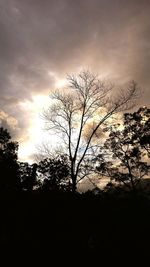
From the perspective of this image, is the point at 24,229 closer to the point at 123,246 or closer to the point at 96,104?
the point at 123,246

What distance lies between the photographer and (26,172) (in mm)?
21953

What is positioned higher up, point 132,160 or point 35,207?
point 132,160

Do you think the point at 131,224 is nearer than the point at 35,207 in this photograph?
No

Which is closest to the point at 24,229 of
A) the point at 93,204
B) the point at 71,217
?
the point at 71,217

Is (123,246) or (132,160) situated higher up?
(132,160)

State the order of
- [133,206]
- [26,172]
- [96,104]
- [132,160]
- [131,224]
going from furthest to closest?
[132,160] → [96,104] → [26,172] → [133,206] → [131,224]

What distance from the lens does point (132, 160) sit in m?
33.4

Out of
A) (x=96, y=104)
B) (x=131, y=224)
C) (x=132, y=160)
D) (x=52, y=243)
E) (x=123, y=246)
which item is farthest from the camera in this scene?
(x=132, y=160)

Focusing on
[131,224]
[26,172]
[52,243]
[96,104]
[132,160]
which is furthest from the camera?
[132,160]

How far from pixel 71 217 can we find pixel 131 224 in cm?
221

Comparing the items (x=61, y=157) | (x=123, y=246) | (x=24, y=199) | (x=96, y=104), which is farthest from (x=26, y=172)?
(x=123, y=246)

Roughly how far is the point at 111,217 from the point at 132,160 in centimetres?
2551

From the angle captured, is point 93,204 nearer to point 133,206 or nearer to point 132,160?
point 133,206

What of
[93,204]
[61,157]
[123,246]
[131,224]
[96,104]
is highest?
[96,104]
